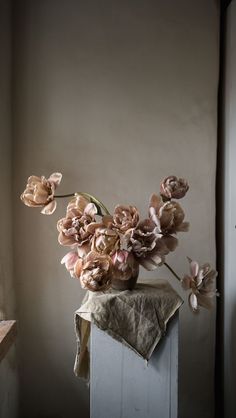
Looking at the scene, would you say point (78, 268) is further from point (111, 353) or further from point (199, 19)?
point (199, 19)

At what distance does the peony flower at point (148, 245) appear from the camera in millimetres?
1090

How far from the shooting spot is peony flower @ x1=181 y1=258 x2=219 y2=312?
1.15 m

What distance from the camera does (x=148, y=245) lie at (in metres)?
1.11

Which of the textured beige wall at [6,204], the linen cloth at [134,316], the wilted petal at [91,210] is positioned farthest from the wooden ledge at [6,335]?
the wilted petal at [91,210]

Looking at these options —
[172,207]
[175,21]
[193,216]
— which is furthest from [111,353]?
[175,21]

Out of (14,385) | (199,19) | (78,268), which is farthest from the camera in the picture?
(199,19)

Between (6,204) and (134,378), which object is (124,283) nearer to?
(134,378)

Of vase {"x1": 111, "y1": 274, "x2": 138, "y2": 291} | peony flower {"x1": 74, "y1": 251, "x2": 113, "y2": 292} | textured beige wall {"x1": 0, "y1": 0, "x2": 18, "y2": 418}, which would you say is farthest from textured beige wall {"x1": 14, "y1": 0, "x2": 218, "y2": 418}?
peony flower {"x1": 74, "y1": 251, "x2": 113, "y2": 292}

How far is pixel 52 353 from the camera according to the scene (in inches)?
61.0

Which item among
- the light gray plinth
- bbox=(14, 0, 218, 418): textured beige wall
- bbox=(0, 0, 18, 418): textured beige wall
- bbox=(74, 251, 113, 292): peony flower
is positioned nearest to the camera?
bbox=(74, 251, 113, 292): peony flower

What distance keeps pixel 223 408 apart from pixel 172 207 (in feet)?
3.33

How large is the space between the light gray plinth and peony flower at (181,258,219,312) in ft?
0.29

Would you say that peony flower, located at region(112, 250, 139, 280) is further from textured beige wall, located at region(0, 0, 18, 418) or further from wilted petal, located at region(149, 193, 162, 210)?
textured beige wall, located at region(0, 0, 18, 418)

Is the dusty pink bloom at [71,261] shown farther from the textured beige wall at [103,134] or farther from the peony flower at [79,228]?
the textured beige wall at [103,134]
